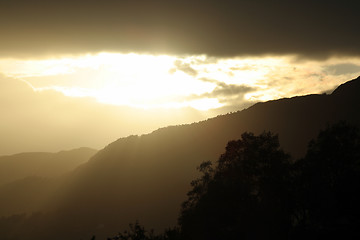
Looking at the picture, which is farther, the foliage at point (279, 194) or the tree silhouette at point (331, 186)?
the foliage at point (279, 194)

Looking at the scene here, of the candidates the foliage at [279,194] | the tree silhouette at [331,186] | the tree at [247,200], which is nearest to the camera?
the tree silhouette at [331,186]

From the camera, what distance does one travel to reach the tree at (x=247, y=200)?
4900 cm

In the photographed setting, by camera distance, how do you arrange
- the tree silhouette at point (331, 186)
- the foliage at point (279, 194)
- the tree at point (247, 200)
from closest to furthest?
1. the tree silhouette at point (331, 186)
2. the foliage at point (279, 194)
3. the tree at point (247, 200)

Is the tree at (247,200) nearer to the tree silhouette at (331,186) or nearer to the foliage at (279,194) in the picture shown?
the foliage at (279,194)

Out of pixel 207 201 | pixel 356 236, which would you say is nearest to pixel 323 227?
pixel 356 236

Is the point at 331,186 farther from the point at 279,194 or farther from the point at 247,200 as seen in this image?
the point at 247,200

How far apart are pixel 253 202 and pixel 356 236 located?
42.9ft

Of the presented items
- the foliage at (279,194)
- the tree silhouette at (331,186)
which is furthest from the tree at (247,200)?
the tree silhouette at (331,186)

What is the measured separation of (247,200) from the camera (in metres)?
50.1

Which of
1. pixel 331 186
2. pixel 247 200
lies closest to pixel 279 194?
pixel 247 200

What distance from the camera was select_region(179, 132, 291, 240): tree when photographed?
49.0m

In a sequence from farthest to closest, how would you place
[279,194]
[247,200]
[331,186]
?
[279,194] → [331,186] → [247,200]

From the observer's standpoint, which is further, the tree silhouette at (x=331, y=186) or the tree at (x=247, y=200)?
the tree at (x=247, y=200)

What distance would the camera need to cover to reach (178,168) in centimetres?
19738
